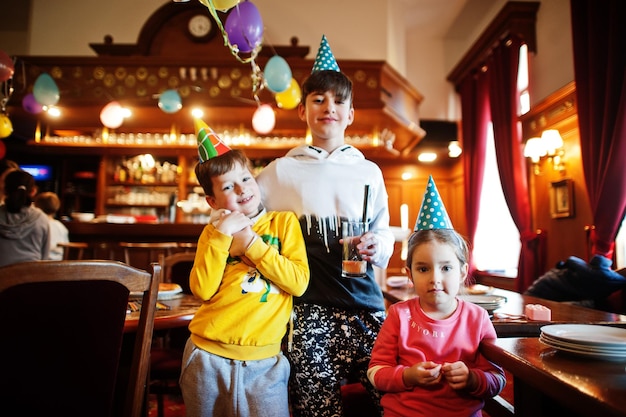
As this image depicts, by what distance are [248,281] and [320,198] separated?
12.7 inches

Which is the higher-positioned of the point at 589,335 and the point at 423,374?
the point at 589,335

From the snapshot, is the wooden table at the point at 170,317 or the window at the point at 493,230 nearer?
the wooden table at the point at 170,317

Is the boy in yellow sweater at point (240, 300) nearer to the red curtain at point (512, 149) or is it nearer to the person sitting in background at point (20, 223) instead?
the person sitting in background at point (20, 223)

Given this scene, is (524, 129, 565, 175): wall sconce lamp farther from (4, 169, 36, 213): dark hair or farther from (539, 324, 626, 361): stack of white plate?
(4, 169, 36, 213): dark hair

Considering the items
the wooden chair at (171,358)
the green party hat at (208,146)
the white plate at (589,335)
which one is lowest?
the wooden chair at (171,358)

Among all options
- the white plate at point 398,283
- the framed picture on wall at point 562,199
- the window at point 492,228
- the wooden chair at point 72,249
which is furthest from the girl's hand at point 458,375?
the window at point 492,228

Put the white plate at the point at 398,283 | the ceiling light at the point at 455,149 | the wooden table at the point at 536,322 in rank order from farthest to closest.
Result: the ceiling light at the point at 455,149 < the white plate at the point at 398,283 < the wooden table at the point at 536,322

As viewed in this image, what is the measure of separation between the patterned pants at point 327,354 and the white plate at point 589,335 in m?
0.49

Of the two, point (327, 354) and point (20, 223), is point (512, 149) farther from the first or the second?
point (20, 223)

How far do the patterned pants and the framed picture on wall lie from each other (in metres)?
4.07

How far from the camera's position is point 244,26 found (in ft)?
11.2

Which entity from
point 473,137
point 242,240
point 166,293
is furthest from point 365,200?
point 473,137

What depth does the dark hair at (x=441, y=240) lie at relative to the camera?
1.17 metres

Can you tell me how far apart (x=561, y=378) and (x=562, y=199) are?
4.61m
